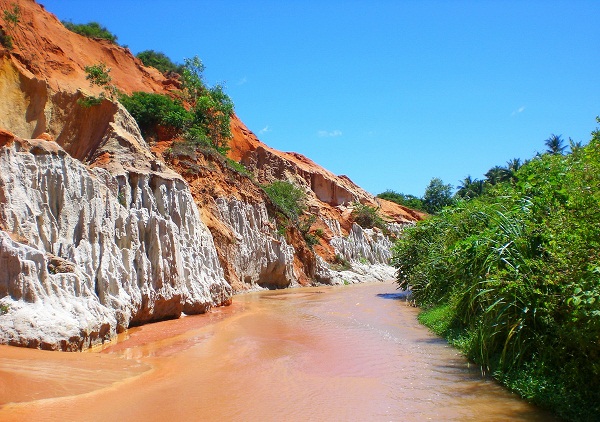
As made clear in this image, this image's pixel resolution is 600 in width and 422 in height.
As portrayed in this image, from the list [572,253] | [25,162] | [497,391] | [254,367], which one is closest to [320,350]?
[254,367]

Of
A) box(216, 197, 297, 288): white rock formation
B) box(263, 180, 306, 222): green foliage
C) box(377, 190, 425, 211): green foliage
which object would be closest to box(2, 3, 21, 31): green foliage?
box(216, 197, 297, 288): white rock formation

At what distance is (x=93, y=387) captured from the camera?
7.60m

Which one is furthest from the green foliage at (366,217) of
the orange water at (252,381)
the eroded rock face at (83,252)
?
the orange water at (252,381)

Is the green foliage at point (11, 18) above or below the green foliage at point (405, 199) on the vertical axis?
above

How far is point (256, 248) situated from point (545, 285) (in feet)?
84.8

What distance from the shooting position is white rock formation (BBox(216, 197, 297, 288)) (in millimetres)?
30422

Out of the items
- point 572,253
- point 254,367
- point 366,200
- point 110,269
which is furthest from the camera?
point 366,200

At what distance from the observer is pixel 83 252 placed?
1188cm

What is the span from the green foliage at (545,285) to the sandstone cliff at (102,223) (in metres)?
8.07

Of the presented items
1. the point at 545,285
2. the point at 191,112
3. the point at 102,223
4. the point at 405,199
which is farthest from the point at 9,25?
the point at 405,199

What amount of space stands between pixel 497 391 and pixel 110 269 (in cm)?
925

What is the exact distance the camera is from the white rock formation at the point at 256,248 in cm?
3042

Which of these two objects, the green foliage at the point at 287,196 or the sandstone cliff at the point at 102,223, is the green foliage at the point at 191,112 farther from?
the green foliage at the point at 287,196

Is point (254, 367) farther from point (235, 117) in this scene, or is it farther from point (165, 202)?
point (235, 117)
